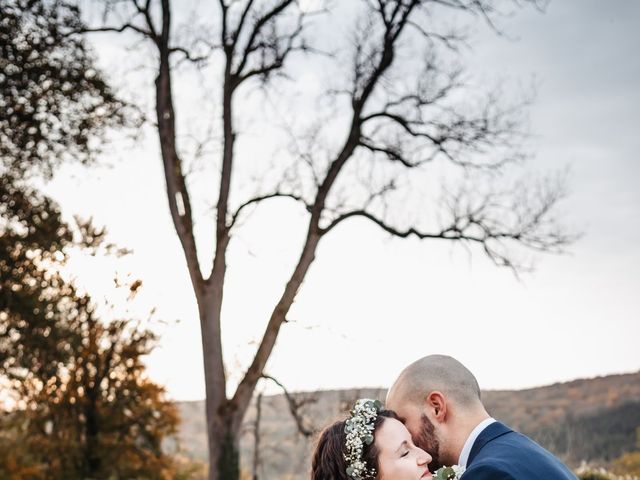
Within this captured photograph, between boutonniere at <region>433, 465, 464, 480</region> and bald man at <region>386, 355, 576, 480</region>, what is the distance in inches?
3.5

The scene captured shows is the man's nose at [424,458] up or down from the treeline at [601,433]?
up

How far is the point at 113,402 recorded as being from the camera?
1488cm

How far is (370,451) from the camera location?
162 inches

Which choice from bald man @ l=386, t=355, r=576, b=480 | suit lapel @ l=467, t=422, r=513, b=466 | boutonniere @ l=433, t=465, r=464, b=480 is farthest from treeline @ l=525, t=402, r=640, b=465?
boutonniere @ l=433, t=465, r=464, b=480

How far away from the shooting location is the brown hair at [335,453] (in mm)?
4113

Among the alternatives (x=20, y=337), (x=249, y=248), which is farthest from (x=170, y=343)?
(x=20, y=337)

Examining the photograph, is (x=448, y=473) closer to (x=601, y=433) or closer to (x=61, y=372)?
(x=61, y=372)

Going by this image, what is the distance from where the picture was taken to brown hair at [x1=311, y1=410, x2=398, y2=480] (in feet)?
13.5

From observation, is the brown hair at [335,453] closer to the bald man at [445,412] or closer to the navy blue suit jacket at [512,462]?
the bald man at [445,412]

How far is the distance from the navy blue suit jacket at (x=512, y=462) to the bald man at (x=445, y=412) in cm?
2

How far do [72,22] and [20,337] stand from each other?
4.79m

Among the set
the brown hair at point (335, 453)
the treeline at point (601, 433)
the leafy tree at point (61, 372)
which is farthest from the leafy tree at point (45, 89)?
the treeline at point (601, 433)

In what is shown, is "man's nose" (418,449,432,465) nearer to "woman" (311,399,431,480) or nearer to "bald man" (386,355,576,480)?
"woman" (311,399,431,480)

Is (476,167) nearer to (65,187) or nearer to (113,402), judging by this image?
(65,187)
